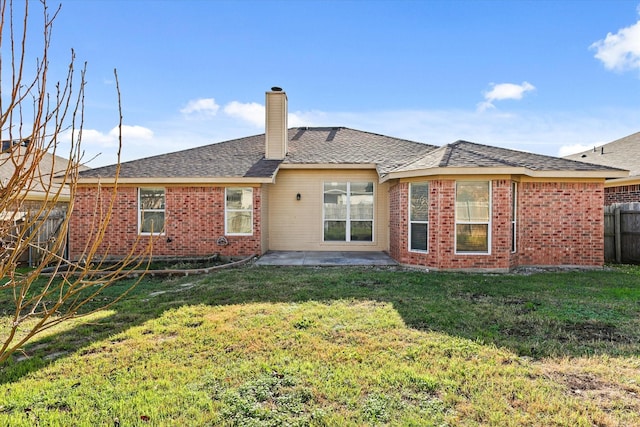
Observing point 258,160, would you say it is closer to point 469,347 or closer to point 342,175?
point 342,175

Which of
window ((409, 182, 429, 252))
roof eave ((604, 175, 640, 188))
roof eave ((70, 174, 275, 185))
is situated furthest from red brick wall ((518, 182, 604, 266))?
roof eave ((70, 174, 275, 185))

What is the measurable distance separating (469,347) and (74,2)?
524 cm

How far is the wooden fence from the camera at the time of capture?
10.8 meters

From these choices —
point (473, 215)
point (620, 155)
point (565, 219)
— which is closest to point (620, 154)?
point (620, 155)

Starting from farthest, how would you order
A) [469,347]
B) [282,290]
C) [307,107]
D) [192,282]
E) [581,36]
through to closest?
1. [307,107]
2. [581,36]
3. [192,282]
4. [282,290]
5. [469,347]

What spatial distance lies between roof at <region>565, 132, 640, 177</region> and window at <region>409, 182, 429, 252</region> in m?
8.24

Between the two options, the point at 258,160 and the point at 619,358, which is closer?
the point at 619,358

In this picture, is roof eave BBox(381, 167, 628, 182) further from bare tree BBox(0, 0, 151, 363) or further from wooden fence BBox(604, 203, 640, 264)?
bare tree BBox(0, 0, 151, 363)

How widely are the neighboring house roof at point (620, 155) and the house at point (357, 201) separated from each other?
495 cm

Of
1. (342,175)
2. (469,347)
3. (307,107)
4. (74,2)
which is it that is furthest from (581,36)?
(74,2)

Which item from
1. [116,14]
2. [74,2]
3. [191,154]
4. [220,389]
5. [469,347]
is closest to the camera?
[74,2]

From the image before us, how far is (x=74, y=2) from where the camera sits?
3084mm

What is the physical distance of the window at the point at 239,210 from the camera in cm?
1173

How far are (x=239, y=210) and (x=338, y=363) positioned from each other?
336 inches
